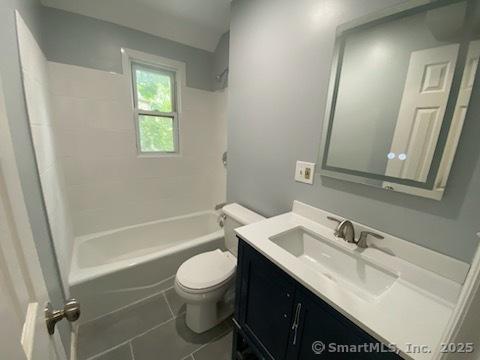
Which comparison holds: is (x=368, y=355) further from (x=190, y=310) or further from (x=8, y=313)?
(x=190, y=310)

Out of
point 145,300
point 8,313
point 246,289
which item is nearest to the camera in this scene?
point 8,313

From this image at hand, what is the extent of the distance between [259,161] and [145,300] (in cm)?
150

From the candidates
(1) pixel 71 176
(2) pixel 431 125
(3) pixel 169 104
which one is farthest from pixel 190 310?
(3) pixel 169 104

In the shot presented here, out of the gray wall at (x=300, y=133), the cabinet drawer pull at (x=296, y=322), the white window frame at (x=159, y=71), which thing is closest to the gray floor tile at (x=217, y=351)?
the cabinet drawer pull at (x=296, y=322)

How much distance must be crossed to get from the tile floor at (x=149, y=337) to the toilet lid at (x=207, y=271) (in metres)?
0.44

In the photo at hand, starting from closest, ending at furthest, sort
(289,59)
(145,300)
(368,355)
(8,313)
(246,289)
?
(8,313), (368,355), (246,289), (289,59), (145,300)

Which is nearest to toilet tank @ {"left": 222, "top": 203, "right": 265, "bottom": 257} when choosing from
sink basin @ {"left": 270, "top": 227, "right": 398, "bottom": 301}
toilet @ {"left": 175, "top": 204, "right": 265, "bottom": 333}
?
toilet @ {"left": 175, "top": 204, "right": 265, "bottom": 333}

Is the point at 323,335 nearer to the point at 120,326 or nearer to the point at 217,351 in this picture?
the point at 217,351

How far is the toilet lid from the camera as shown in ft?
4.38

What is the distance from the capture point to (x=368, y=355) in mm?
644

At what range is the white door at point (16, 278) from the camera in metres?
0.30

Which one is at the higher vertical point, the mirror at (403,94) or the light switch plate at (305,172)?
the mirror at (403,94)

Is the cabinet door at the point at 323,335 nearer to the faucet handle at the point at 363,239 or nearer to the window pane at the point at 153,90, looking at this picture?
the faucet handle at the point at 363,239

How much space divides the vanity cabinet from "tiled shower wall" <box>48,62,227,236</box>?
1.53 m
